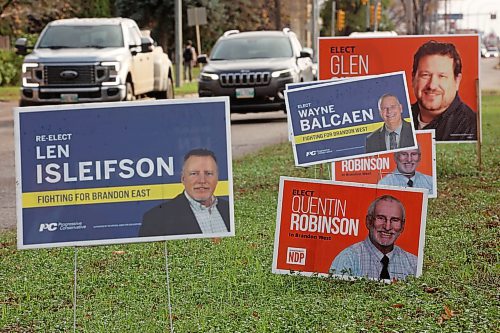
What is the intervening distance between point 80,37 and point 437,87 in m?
12.4

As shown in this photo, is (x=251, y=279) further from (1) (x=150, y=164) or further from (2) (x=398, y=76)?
(2) (x=398, y=76)

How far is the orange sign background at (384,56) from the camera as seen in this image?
43.8 ft

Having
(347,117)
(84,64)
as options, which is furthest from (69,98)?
(347,117)

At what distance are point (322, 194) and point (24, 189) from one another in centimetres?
219

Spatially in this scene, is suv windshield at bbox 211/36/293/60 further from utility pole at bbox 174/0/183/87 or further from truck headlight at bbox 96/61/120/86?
utility pole at bbox 174/0/183/87

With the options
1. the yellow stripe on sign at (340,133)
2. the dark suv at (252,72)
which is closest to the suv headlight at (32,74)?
the dark suv at (252,72)

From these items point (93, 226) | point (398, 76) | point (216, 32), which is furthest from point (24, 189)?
point (216, 32)

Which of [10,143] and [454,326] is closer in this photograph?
[454,326]

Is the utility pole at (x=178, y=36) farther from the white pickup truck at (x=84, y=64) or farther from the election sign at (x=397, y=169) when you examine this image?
the election sign at (x=397, y=169)

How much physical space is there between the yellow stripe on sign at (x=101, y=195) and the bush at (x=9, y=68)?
124ft

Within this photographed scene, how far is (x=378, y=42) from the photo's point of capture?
44.5ft

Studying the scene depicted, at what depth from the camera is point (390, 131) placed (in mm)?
9430

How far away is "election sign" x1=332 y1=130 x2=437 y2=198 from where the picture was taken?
34.6 ft

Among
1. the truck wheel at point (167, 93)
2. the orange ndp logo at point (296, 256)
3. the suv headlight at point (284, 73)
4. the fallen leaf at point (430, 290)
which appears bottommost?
the truck wheel at point (167, 93)
